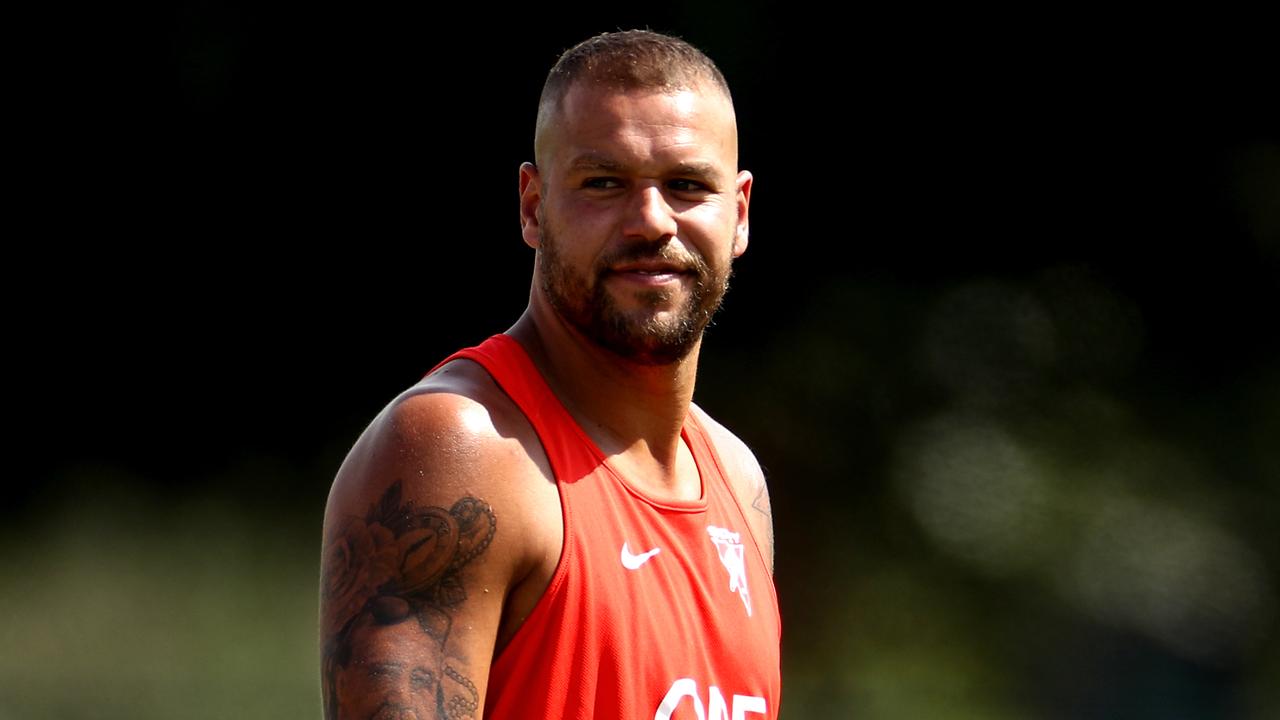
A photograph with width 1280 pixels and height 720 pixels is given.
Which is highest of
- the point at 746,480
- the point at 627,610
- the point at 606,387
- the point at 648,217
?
the point at 648,217

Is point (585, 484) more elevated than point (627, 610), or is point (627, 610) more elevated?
point (585, 484)

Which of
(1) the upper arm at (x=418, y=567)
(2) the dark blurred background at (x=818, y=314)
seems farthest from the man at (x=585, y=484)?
(2) the dark blurred background at (x=818, y=314)

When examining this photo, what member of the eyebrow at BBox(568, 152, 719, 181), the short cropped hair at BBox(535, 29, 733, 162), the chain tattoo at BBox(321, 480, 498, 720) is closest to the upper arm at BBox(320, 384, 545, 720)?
the chain tattoo at BBox(321, 480, 498, 720)

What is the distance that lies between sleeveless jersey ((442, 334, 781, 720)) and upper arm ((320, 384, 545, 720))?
0.09 meters

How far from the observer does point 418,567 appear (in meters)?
2.09

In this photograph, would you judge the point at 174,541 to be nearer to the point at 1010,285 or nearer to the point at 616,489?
the point at 1010,285

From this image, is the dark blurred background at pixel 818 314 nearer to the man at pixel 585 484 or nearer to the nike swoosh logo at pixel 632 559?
the man at pixel 585 484

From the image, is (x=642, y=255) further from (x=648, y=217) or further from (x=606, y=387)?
(x=606, y=387)

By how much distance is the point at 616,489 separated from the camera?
7.84ft

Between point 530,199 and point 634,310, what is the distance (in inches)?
12.1

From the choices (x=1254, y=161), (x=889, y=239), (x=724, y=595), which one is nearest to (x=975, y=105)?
(x=889, y=239)

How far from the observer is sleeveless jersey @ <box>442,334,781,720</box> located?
2.17 m

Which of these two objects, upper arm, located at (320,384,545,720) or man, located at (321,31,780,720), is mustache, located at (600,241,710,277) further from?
upper arm, located at (320,384,545,720)

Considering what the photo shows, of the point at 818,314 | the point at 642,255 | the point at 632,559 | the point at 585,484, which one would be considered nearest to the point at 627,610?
the point at 632,559
